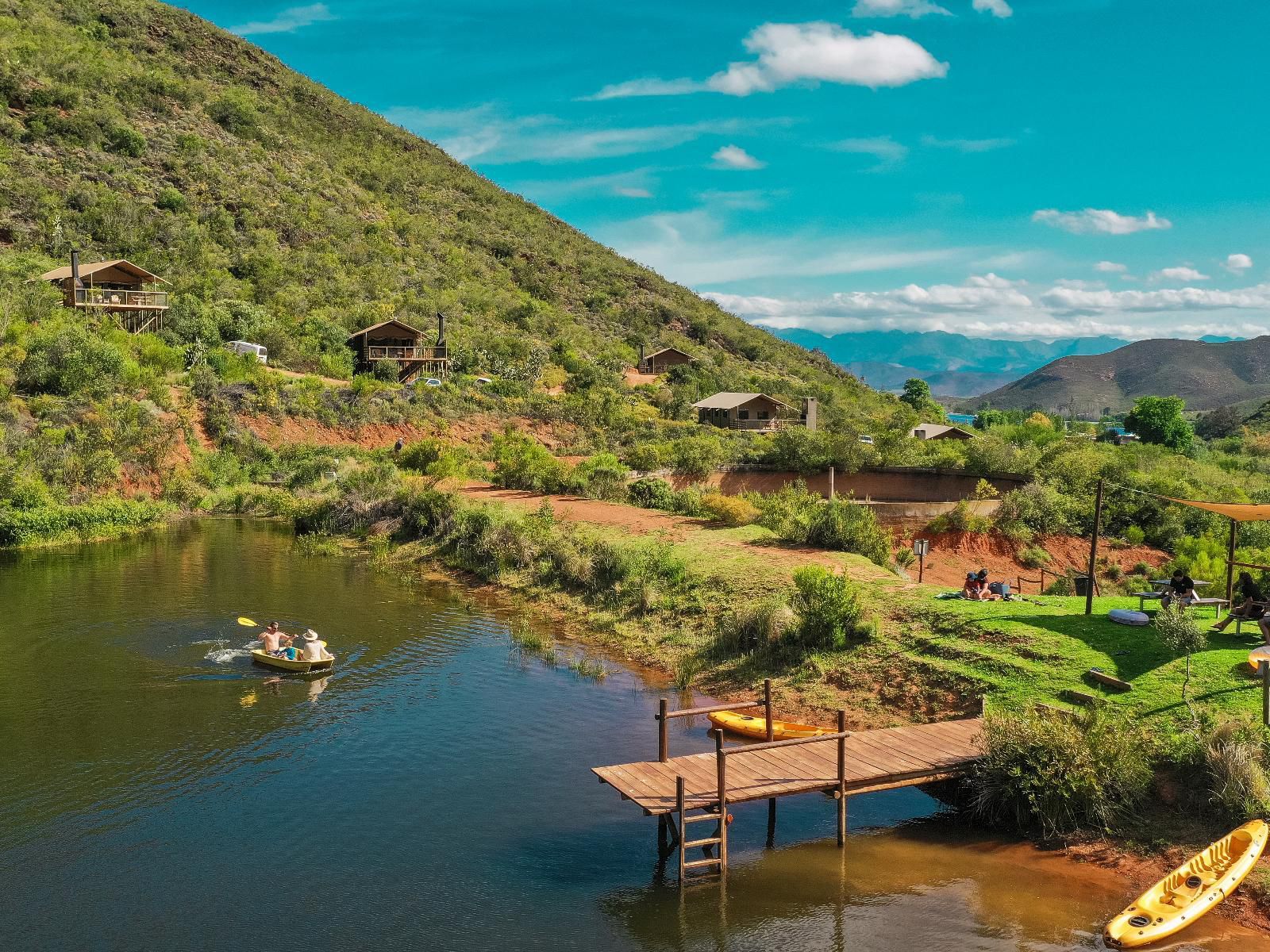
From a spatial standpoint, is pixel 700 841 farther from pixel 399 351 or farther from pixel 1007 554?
pixel 399 351

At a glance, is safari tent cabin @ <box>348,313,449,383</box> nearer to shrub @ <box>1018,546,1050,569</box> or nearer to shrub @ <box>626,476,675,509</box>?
shrub @ <box>626,476,675,509</box>

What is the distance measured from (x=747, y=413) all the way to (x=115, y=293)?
122 feet

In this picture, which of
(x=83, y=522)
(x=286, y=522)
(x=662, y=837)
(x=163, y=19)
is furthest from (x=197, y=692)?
(x=163, y=19)

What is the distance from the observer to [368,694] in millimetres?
19938

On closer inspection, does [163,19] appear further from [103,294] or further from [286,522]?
[286,522]

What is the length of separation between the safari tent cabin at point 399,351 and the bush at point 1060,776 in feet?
173

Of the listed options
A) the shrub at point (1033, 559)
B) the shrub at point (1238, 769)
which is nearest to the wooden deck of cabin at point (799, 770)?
the shrub at point (1238, 769)

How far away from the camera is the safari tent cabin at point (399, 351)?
63.8 m

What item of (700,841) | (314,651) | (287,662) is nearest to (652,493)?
(314,651)

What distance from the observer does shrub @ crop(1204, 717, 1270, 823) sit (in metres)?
13.1

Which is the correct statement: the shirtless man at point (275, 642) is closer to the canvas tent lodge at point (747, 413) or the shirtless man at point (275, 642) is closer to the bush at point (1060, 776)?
the bush at point (1060, 776)

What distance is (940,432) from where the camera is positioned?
6056cm

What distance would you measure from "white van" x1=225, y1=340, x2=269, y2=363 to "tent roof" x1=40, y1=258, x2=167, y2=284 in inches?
229

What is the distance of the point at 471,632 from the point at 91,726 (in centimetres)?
930
